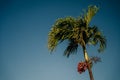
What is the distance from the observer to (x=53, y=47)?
18.0 meters

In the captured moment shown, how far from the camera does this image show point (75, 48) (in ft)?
60.4

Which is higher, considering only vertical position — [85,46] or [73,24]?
[73,24]

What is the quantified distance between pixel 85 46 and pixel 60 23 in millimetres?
2475

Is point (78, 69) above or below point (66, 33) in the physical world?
below

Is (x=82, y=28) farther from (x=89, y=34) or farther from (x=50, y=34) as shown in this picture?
(x=50, y=34)

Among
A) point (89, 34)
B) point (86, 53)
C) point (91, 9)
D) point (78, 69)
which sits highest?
point (91, 9)

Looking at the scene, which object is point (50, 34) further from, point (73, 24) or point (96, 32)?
point (96, 32)

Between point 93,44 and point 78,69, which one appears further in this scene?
point 93,44

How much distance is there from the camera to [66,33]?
1808 centimetres

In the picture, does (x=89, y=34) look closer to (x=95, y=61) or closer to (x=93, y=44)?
(x=93, y=44)

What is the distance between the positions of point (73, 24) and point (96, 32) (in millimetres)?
1801

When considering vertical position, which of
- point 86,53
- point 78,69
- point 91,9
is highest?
point 91,9

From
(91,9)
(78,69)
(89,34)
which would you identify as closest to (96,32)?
(89,34)

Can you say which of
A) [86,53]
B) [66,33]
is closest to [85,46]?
[86,53]
